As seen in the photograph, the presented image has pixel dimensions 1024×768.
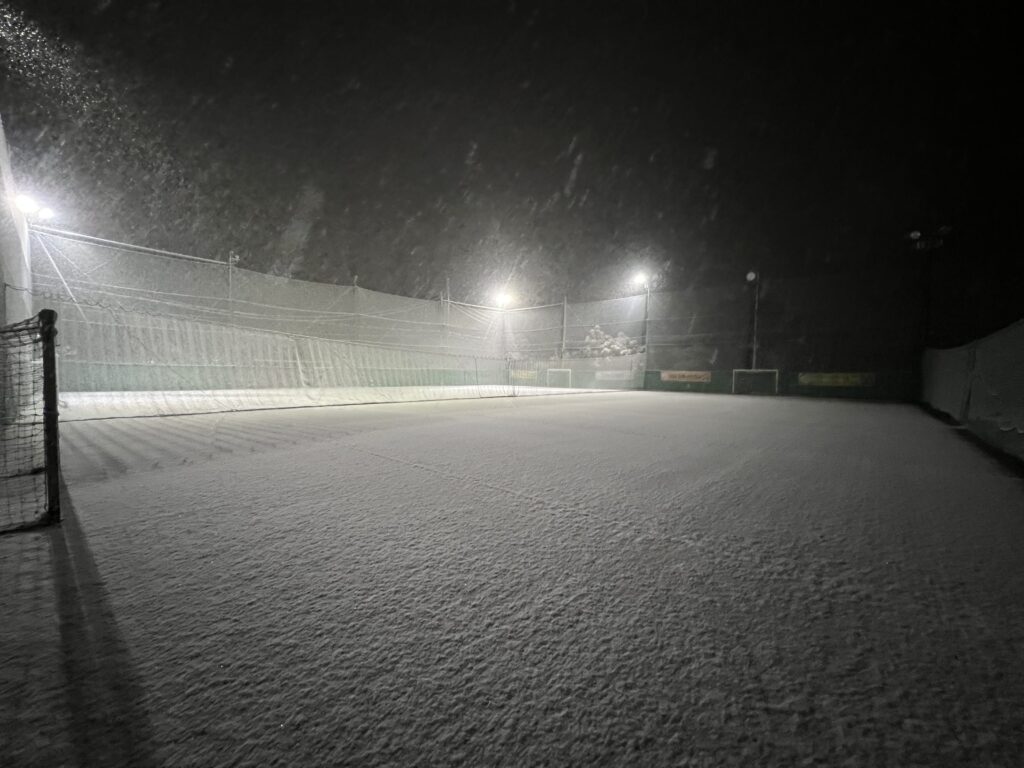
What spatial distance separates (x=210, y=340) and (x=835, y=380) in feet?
66.1

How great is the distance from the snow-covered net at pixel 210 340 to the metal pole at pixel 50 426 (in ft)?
21.7

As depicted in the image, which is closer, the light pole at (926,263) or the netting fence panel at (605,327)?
the light pole at (926,263)

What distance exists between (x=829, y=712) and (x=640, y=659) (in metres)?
0.41

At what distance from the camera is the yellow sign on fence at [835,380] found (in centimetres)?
1413

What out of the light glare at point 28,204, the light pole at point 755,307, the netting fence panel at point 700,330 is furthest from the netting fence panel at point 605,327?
the light glare at point 28,204

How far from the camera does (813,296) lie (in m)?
15.5

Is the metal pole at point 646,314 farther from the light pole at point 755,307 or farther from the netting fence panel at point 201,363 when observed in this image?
the netting fence panel at point 201,363

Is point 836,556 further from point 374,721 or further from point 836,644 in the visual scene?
point 374,721

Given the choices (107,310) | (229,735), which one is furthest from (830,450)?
(107,310)

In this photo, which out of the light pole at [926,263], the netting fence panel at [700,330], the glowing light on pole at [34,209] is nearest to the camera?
the glowing light on pole at [34,209]

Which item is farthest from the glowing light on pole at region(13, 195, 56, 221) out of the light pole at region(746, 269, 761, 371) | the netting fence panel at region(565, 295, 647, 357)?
the light pole at region(746, 269, 761, 371)

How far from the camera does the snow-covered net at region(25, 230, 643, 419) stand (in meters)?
10.3

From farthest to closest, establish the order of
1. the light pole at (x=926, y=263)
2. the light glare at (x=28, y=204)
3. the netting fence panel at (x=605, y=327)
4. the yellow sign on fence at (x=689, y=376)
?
the netting fence panel at (x=605, y=327) → the yellow sign on fence at (x=689, y=376) → the light pole at (x=926, y=263) → the light glare at (x=28, y=204)

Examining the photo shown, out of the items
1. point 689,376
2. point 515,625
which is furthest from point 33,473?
point 689,376
